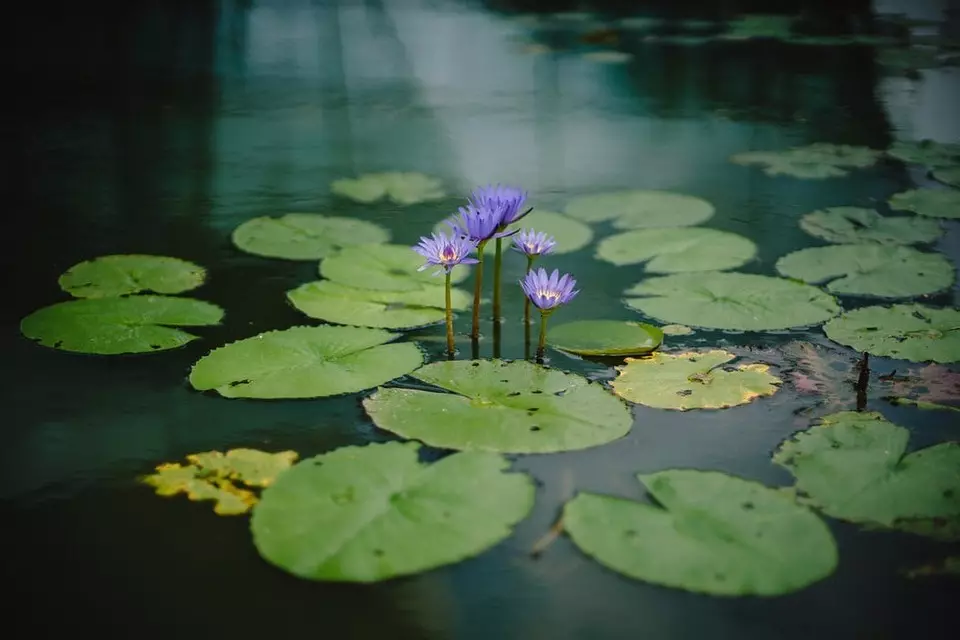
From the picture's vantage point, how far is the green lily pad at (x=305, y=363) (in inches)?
59.5

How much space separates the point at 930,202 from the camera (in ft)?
8.20

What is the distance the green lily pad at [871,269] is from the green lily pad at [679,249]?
0.12 metres

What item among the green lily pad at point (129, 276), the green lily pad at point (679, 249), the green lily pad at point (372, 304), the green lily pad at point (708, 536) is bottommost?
the green lily pad at point (708, 536)

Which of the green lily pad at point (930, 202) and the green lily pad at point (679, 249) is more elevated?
the green lily pad at point (930, 202)

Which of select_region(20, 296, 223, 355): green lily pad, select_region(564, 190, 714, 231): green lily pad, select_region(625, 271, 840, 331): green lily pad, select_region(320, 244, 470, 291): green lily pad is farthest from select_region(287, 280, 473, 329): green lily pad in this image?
select_region(564, 190, 714, 231): green lily pad

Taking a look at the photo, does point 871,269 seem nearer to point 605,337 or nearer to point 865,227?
point 865,227

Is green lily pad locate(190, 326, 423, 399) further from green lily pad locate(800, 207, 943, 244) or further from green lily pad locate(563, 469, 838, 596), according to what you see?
green lily pad locate(800, 207, 943, 244)

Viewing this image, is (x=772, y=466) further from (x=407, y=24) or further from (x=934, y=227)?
(x=407, y=24)

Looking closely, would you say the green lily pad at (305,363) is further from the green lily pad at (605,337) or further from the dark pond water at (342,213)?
the green lily pad at (605,337)

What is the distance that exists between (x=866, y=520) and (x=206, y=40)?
16.8 feet

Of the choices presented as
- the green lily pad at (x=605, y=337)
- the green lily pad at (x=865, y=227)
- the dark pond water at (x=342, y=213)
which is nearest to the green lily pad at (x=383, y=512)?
the dark pond water at (x=342, y=213)

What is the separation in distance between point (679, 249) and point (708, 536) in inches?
45.0

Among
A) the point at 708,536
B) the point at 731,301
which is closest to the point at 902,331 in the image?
the point at 731,301

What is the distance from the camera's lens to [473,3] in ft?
22.9
